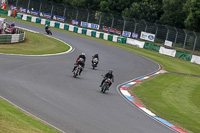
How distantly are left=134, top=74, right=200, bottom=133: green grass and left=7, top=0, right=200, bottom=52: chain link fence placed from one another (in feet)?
67.1

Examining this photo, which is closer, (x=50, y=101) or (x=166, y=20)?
(x=50, y=101)

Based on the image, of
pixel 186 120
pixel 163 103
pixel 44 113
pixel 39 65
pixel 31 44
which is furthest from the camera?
pixel 31 44

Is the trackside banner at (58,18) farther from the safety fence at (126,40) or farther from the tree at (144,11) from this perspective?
the tree at (144,11)

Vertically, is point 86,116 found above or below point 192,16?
below

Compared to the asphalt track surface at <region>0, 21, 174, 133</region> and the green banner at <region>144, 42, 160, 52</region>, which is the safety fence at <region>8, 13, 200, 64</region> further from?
the asphalt track surface at <region>0, 21, 174, 133</region>

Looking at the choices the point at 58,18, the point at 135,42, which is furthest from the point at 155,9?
the point at 135,42

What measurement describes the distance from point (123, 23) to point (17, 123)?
50.4 metres

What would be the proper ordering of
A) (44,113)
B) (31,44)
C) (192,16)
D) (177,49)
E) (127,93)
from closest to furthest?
(44,113) → (127,93) → (31,44) → (177,49) → (192,16)

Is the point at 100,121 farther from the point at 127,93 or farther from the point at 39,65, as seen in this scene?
the point at 39,65

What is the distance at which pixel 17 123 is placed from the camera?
31.5ft

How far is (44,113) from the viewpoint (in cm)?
1169

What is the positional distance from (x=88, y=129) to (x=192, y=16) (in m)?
52.2

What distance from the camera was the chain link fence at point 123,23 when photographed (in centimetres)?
4897

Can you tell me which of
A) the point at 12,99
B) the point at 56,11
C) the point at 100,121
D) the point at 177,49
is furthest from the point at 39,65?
the point at 56,11
